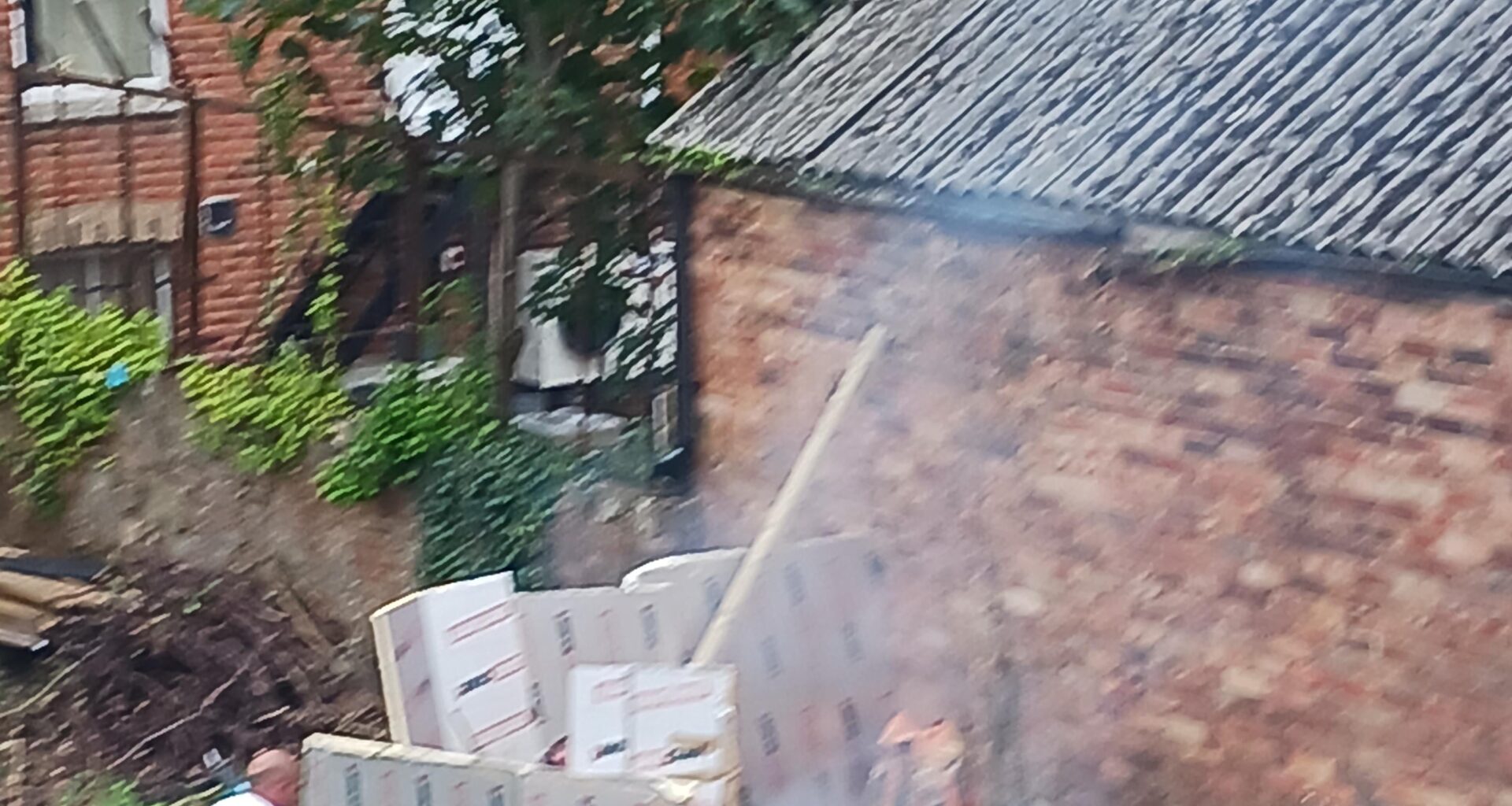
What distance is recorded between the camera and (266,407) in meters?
9.09

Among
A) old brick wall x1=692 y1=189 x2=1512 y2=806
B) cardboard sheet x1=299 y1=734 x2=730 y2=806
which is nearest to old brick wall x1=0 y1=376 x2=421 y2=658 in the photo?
old brick wall x1=692 y1=189 x2=1512 y2=806

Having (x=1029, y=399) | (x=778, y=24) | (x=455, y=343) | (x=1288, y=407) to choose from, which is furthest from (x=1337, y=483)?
(x=455, y=343)

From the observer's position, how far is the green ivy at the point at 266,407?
8.97m

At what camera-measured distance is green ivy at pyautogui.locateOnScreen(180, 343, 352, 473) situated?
353 inches

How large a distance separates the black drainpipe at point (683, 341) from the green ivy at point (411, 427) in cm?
107

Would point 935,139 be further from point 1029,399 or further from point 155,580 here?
point 155,580

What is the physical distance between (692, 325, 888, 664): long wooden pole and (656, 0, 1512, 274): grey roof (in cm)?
64

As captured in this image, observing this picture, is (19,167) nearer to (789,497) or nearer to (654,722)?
(789,497)

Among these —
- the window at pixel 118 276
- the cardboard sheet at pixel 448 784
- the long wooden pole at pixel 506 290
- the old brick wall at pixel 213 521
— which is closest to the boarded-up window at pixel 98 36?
the window at pixel 118 276

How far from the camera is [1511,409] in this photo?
5.05m

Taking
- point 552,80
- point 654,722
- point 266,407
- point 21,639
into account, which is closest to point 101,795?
point 21,639

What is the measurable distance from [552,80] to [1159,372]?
3.69 m

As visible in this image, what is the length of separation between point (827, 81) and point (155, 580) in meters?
4.05

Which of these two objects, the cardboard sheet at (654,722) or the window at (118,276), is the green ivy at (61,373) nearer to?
the window at (118,276)
